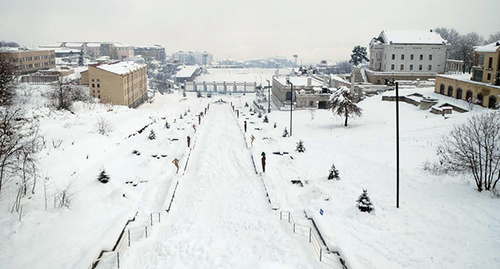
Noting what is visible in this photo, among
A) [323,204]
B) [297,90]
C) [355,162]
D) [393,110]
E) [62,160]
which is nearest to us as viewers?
[323,204]

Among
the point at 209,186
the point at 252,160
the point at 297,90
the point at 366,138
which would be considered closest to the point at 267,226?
the point at 209,186

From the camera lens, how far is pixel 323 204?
17.5m

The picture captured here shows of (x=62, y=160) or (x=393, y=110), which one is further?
(x=393, y=110)

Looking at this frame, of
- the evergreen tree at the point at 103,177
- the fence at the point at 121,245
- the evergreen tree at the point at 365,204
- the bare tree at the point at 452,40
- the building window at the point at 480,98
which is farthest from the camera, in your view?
the bare tree at the point at 452,40

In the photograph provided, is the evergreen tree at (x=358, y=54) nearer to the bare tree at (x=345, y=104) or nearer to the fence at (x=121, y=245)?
the bare tree at (x=345, y=104)

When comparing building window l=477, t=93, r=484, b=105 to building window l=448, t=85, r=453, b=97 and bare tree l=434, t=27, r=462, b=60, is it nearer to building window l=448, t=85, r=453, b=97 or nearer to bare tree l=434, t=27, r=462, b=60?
building window l=448, t=85, r=453, b=97

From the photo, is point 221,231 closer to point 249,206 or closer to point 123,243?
point 249,206

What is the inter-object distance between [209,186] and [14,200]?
341 inches

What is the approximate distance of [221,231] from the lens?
14.3 meters

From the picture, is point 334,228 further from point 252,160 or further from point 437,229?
point 252,160

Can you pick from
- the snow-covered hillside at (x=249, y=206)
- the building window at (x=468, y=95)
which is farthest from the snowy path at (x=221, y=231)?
the building window at (x=468, y=95)

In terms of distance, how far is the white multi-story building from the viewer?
2574 inches

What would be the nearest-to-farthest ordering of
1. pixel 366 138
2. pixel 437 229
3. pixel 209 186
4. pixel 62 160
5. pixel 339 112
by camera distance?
pixel 437 229 < pixel 209 186 < pixel 62 160 < pixel 366 138 < pixel 339 112

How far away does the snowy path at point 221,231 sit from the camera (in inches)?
470
